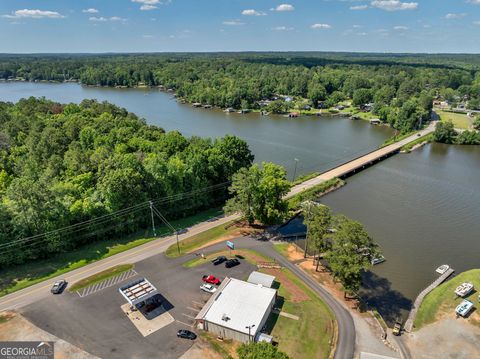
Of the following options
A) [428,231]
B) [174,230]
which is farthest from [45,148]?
[428,231]

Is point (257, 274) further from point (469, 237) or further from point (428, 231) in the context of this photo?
point (469, 237)

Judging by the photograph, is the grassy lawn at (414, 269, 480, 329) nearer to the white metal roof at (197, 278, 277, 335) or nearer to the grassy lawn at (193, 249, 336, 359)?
the grassy lawn at (193, 249, 336, 359)

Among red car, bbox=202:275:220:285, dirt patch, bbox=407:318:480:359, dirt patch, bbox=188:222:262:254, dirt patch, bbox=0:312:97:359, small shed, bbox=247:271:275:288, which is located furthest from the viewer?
dirt patch, bbox=188:222:262:254

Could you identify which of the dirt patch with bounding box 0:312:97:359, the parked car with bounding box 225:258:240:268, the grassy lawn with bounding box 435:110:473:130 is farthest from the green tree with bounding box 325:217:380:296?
the grassy lawn with bounding box 435:110:473:130

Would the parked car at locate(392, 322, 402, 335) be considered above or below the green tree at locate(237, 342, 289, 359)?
below

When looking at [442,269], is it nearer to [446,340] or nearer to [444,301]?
[444,301]

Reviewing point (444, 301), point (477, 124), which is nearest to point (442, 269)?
point (444, 301)
